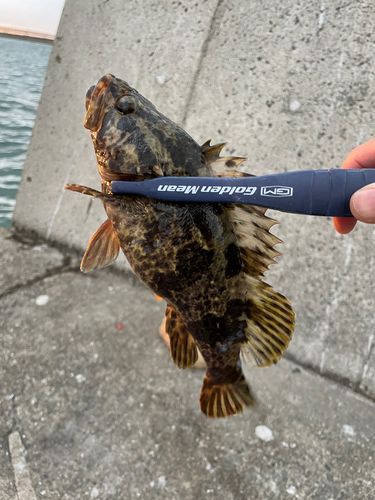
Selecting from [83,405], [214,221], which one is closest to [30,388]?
[83,405]

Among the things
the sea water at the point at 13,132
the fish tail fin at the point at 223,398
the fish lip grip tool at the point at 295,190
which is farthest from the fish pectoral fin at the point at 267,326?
the sea water at the point at 13,132

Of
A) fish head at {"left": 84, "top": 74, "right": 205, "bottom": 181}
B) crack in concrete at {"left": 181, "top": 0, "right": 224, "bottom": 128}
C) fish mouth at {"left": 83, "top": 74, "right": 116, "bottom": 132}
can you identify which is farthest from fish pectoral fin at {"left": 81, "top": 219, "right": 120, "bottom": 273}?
crack in concrete at {"left": 181, "top": 0, "right": 224, "bottom": 128}

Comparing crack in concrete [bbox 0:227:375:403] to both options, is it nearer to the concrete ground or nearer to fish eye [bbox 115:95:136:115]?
the concrete ground

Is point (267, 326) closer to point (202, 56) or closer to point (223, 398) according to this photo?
point (223, 398)

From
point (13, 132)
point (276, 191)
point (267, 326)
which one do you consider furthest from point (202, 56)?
point (13, 132)

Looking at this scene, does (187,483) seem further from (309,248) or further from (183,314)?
(309,248)

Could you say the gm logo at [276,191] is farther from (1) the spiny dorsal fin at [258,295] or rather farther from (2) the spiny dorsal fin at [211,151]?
(2) the spiny dorsal fin at [211,151]
